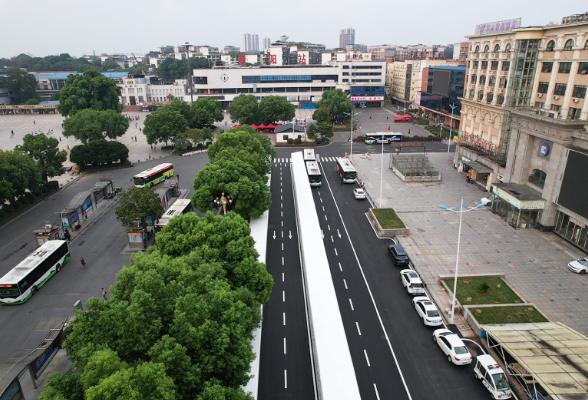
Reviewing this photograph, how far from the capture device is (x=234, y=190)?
38.9 metres

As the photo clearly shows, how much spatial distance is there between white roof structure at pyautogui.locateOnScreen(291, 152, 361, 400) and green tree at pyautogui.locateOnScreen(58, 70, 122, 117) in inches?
3074

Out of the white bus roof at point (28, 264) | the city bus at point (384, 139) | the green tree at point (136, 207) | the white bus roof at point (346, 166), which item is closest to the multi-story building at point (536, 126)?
the white bus roof at point (346, 166)

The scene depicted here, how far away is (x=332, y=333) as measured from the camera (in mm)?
23125

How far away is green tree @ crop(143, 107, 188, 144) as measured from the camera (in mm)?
79062

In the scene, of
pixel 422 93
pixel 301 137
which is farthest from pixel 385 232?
pixel 422 93

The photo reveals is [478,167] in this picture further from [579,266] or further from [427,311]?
[427,311]

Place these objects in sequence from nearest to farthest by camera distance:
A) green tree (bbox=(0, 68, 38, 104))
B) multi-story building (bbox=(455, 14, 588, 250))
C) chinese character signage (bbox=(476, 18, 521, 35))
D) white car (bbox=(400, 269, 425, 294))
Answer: white car (bbox=(400, 269, 425, 294)) → multi-story building (bbox=(455, 14, 588, 250)) → chinese character signage (bbox=(476, 18, 521, 35)) → green tree (bbox=(0, 68, 38, 104))

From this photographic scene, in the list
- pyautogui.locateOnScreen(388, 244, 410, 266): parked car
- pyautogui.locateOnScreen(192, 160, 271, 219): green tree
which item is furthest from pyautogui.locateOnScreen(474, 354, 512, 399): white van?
pyautogui.locateOnScreen(192, 160, 271, 219): green tree

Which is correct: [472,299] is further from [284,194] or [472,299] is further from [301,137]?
[301,137]

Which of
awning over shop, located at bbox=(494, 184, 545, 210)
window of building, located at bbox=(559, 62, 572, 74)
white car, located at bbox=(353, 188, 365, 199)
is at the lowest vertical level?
white car, located at bbox=(353, 188, 365, 199)

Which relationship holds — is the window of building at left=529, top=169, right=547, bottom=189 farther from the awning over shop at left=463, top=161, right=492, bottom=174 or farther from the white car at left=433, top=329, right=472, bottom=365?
the white car at left=433, top=329, right=472, bottom=365

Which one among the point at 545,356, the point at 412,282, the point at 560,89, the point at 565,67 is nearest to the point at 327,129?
the point at 560,89

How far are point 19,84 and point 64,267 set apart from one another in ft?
455

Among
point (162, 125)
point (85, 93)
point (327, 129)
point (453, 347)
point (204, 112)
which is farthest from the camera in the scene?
point (204, 112)
